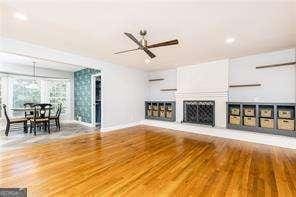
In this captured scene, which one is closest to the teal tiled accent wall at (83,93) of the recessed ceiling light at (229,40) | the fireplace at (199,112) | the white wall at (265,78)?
the fireplace at (199,112)

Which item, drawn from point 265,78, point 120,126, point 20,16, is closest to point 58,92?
point 120,126

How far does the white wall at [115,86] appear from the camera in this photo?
4.41 metres

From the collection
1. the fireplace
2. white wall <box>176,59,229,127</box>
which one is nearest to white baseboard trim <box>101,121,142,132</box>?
white wall <box>176,59,229,127</box>

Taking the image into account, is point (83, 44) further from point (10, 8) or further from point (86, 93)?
point (86, 93)

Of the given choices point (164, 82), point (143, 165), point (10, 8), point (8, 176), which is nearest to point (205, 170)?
point (143, 165)

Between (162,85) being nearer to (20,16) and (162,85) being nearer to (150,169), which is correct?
(150,169)

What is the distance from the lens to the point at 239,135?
15.8 ft

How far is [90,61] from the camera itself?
5.40m

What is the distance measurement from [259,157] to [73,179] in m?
3.35

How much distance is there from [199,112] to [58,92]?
20.3ft

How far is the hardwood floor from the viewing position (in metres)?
2.20

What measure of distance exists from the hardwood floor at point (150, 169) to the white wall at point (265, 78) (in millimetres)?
1467

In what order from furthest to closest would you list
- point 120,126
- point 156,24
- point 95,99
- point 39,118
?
1. point 95,99
2. point 120,126
3. point 39,118
4. point 156,24

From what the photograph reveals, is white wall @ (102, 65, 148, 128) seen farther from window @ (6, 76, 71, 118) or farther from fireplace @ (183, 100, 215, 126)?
window @ (6, 76, 71, 118)
